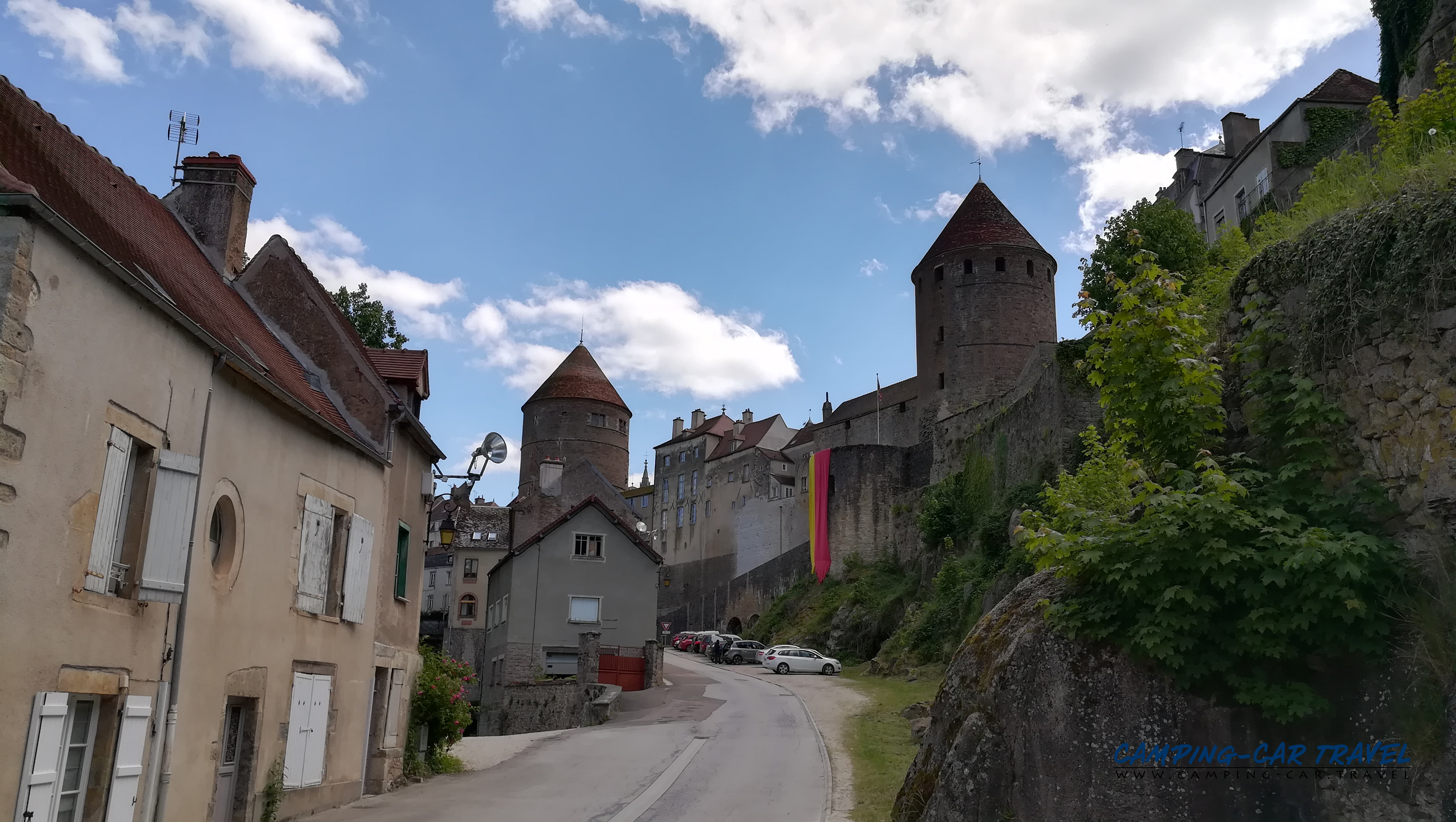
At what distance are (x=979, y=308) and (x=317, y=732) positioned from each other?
4306cm

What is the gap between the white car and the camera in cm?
3497

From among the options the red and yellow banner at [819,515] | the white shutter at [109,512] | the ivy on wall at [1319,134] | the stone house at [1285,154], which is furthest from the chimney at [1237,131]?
the white shutter at [109,512]

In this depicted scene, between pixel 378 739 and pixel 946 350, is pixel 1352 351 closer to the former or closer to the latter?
pixel 378 739

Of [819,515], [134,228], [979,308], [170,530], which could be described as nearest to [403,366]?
[134,228]

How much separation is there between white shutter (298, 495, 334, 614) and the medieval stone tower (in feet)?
129

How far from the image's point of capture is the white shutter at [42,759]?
6.88 meters

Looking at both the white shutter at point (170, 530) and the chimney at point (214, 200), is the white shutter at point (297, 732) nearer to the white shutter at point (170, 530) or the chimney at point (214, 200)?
the white shutter at point (170, 530)

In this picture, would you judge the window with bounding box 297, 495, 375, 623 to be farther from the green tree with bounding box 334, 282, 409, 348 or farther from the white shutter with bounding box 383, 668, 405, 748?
the green tree with bounding box 334, 282, 409, 348

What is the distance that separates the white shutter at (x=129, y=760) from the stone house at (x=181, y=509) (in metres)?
0.02

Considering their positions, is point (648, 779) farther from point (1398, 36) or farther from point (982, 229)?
point (982, 229)

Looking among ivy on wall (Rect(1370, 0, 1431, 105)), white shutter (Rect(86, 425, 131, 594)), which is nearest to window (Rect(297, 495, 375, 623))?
white shutter (Rect(86, 425, 131, 594))

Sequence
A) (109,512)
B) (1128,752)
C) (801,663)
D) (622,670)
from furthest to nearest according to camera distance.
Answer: (801,663), (622,670), (109,512), (1128,752)

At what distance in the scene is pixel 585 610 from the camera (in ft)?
106

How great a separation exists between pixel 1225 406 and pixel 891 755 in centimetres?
926
